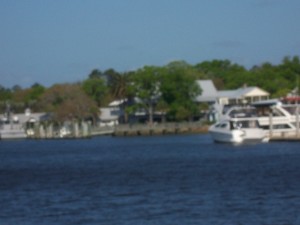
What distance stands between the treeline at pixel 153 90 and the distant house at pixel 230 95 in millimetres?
2463

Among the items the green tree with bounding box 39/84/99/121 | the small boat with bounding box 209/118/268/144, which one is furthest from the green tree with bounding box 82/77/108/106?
the small boat with bounding box 209/118/268/144

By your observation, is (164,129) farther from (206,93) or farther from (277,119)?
(277,119)

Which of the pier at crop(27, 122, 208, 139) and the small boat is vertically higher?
the pier at crop(27, 122, 208, 139)

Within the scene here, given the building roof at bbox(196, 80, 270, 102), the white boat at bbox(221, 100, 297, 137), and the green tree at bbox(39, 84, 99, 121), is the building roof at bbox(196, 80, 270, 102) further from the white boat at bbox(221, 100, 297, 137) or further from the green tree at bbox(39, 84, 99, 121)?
the white boat at bbox(221, 100, 297, 137)

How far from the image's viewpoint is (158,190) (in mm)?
47812

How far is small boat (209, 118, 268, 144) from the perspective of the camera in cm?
9006

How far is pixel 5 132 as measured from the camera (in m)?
169

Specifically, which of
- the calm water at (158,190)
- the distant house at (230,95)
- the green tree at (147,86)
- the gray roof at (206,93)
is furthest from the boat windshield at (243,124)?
the gray roof at (206,93)

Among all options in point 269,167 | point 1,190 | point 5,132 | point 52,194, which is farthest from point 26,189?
point 5,132

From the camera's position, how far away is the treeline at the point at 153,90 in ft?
506

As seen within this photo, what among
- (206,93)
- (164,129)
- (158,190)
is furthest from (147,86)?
(158,190)

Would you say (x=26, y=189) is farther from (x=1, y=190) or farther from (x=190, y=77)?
(x=190, y=77)

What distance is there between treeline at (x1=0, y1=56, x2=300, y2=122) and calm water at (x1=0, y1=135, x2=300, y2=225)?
73.2 m

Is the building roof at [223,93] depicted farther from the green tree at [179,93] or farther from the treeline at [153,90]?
the green tree at [179,93]
